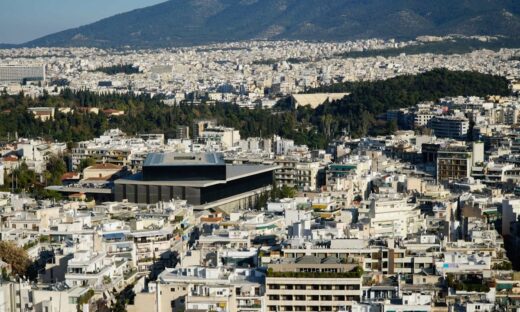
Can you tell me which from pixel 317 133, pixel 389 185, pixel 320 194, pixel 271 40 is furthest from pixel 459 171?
pixel 271 40

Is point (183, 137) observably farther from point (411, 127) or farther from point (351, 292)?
point (351, 292)

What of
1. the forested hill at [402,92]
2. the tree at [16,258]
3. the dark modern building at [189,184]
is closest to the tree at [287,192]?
the dark modern building at [189,184]

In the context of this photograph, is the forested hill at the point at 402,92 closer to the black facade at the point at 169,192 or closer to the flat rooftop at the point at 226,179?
the flat rooftop at the point at 226,179

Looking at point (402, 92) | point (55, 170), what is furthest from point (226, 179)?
point (402, 92)

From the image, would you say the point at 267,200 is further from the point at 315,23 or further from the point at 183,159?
the point at 315,23

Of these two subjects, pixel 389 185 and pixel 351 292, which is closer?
pixel 351 292

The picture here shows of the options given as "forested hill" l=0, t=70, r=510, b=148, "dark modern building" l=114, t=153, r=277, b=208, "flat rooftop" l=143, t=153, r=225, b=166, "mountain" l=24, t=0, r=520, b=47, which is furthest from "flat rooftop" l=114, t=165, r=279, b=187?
"mountain" l=24, t=0, r=520, b=47

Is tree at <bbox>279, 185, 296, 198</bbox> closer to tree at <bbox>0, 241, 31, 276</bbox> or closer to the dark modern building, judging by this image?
the dark modern building
